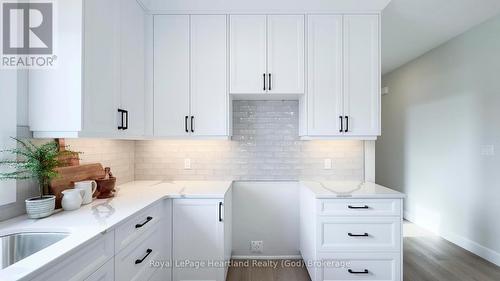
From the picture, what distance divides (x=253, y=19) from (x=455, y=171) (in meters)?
3.24

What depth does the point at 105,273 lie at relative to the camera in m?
1.21

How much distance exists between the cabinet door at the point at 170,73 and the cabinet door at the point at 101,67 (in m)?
0.51

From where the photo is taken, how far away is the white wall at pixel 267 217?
8.79ft

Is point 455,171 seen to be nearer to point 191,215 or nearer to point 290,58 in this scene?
point 290,58

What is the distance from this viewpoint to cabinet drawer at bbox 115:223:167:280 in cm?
135

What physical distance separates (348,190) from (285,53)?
140 cm

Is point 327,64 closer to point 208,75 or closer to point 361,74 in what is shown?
point 361,74

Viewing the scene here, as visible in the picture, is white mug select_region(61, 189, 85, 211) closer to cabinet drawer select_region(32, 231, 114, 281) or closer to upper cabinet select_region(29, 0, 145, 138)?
upper cabinet select_region(29, 0, 145, 138)

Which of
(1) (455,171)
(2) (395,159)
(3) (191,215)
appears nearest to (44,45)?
(3) (191,215)

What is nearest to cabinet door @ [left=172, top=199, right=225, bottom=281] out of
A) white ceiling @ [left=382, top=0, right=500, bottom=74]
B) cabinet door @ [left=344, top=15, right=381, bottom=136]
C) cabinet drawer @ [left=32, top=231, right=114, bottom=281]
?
cabinet drawer @ [left=32, top=231, right=114, bottom=281]

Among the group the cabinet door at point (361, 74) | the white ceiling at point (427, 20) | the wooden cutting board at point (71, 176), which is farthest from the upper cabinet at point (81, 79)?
the white ceiling at point (427, 20)

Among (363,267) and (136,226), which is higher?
(136,226)

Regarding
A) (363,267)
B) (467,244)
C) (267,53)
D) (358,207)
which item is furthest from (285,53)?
(467,244)

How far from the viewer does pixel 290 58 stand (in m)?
2.32
